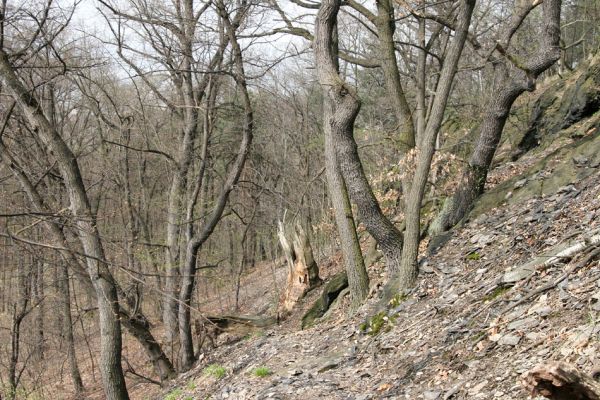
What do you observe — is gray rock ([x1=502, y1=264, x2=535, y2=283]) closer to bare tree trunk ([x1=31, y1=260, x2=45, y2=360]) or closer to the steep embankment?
the steep embankment

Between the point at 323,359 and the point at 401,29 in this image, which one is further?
the point at 401,29

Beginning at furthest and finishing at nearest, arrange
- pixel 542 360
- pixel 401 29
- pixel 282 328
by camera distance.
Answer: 1. pixel 401 29
2. pixel 282 328
3. pixel 542 360

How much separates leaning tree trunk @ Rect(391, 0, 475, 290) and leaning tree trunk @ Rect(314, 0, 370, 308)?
0.55 meters

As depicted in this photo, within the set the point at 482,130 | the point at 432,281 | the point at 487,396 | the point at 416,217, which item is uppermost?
the point at 482,130

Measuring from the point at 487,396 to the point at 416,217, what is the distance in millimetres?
4385

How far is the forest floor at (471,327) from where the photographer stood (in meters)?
4.86

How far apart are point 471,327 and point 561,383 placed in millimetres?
3137

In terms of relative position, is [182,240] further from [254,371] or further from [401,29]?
[401,29]

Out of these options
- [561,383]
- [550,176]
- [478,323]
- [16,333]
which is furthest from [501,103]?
[16,333]

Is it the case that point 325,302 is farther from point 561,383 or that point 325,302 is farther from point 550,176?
point 561,383

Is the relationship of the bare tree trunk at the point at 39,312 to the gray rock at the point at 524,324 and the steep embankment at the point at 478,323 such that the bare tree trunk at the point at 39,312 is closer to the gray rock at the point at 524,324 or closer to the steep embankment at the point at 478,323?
the steep embankment at the point at 478,323

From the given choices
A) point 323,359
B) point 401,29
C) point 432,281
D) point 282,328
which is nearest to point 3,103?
point 282,328

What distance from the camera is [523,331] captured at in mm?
5148

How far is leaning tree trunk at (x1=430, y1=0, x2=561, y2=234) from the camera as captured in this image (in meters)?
9.39
